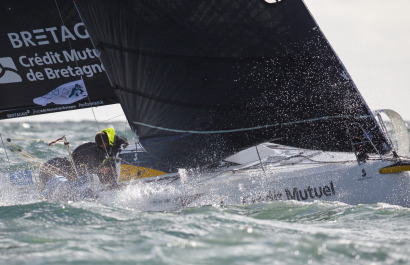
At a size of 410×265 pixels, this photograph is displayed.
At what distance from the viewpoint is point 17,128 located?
51.7 feet

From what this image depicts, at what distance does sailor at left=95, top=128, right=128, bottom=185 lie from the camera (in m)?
5.85

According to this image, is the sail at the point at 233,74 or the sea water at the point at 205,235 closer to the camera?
the sea water at the point at 205,235

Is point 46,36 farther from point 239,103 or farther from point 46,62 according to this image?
point 239,103

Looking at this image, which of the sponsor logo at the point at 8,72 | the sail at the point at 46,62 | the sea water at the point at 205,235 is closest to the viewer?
the sea water at the point at 205,235

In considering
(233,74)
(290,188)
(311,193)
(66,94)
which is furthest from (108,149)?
(311,193)

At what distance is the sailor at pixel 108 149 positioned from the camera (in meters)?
5.85

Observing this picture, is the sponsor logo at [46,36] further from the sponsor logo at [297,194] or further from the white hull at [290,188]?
the sponsor logo at [297,194]

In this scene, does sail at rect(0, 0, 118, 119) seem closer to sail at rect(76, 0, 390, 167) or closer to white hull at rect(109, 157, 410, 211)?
sail at rect(76, 0, 390, 167)

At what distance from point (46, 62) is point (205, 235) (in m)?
4.08

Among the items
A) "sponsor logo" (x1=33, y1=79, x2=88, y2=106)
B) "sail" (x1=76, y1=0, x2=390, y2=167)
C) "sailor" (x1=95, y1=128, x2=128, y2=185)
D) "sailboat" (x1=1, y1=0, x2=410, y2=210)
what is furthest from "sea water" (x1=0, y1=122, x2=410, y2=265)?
"sponsor logo" (x1=33, y1=79, x2=88, y2=106)

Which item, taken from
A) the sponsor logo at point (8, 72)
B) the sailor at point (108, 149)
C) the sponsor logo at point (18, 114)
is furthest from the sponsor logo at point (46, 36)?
the sailor at point (108, 149)

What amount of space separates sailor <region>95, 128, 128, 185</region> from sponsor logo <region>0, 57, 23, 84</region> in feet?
4.40

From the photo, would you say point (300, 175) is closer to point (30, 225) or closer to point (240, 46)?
point (240, 46)

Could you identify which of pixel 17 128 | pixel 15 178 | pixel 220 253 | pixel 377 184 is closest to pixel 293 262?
pixel 220 253
